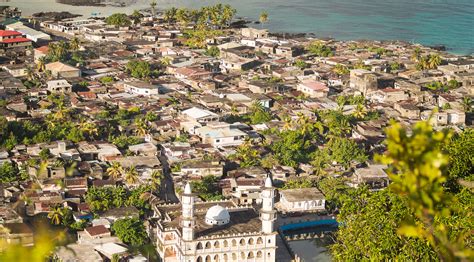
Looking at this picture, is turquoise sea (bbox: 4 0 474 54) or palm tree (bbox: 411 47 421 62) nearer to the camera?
palm tree (bbox: 411 47 421 62)

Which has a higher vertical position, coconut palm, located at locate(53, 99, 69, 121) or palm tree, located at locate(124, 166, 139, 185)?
coconut palm, located at locate(53, 99, 69, 121)

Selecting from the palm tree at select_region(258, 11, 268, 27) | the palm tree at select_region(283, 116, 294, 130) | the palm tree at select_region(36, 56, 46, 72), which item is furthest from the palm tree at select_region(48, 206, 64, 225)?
the palm tree at select_region(258, 11, 268, 27)

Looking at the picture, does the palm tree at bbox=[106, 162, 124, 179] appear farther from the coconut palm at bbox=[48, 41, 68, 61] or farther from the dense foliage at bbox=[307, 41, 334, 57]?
the dense foliage at bbox=[307, 41, 334, 57]

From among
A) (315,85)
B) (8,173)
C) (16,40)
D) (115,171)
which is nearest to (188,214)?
(115,171)

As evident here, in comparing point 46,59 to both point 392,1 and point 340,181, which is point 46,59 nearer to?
point 340,181

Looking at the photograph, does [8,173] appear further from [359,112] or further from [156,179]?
[359,112]

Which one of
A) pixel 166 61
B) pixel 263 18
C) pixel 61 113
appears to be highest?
pixel 263 18
